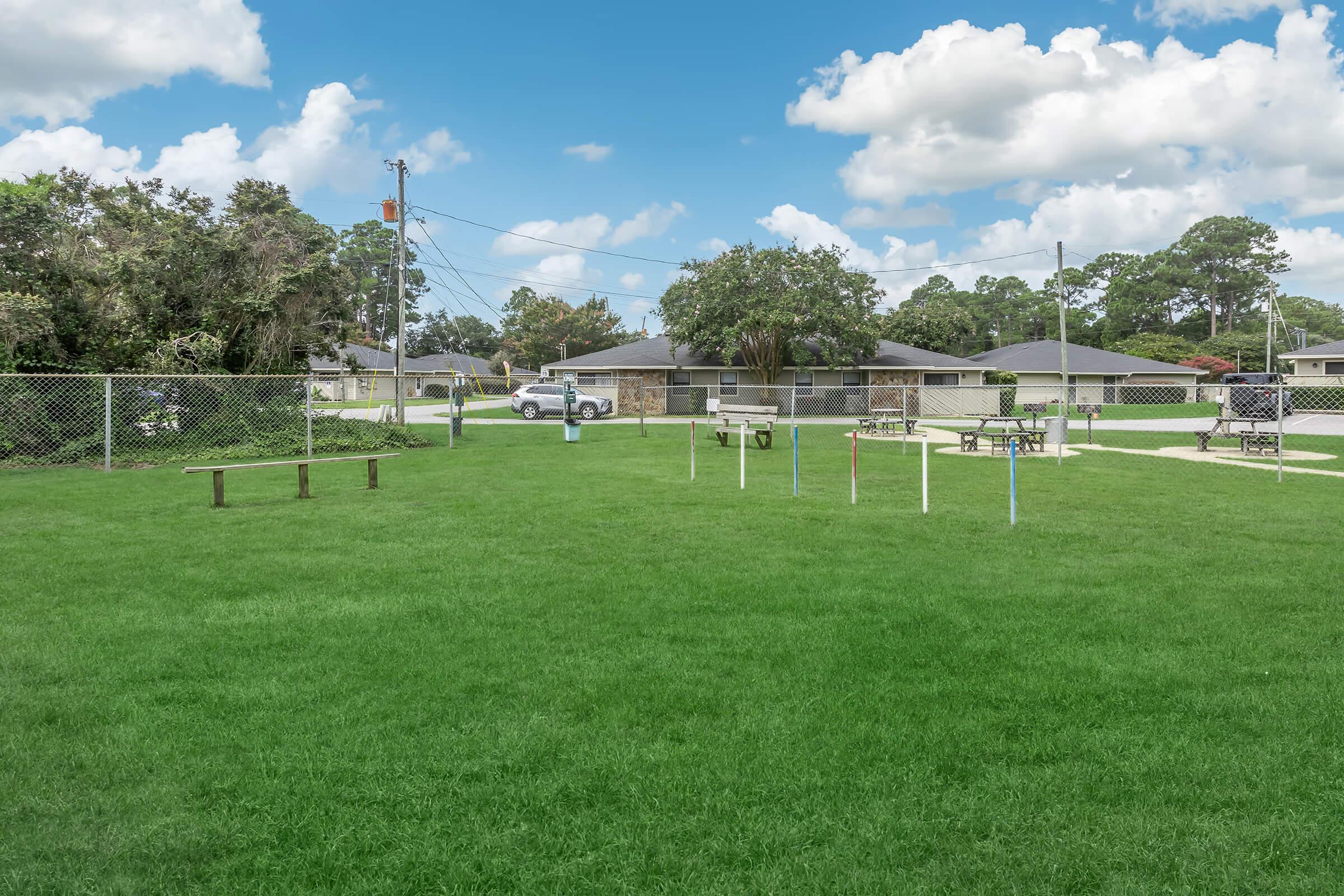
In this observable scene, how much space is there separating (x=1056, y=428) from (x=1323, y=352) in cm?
4533

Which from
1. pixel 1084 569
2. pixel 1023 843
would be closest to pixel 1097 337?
pixel 1084 569

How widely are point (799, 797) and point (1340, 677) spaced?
339 centimetres

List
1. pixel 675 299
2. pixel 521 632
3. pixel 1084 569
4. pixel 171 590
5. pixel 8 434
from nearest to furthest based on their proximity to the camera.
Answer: pixel 521 632 < pixel 171 590 < pixel 1084 569 < pixel 8 434 < pixel 675 299

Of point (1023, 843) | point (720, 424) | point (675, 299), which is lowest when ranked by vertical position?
point (1023, 843)

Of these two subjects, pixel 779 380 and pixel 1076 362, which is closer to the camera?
pixel 779 380

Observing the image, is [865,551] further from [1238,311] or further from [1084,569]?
[1238,311]

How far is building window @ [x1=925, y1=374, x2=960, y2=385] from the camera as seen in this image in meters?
44.8

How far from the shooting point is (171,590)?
21.2 ft

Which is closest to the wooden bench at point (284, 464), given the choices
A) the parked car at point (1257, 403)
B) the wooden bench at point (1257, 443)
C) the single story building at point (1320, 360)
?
the wooden bench at point (1257, 443)

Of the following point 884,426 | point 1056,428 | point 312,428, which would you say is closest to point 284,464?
point 312,428

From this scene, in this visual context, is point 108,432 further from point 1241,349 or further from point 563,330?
point 1241,349

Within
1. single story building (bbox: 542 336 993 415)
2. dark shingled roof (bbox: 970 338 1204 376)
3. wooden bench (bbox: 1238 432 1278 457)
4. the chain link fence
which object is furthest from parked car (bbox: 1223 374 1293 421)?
dark shingled roof (bbox: 970 338 1204 376)

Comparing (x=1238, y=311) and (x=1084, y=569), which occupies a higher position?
(x=1238, y=311)

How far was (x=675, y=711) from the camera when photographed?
13.4 ft
